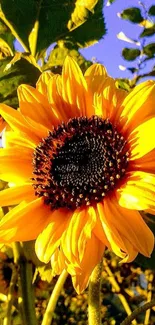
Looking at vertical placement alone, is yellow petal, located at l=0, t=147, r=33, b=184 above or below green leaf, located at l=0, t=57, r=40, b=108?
below

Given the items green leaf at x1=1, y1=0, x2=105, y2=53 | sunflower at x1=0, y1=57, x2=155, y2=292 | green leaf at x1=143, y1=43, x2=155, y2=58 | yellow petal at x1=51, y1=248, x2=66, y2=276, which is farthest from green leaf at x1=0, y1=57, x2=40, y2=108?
green leaf at x1=143, y1=43, x2=155, y2=58

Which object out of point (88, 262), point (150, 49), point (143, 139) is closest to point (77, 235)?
point (88, 262)

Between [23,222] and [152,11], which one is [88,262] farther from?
[152,11]

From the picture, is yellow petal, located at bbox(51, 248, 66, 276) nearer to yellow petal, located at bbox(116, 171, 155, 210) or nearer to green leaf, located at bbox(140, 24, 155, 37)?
yellow petal, located at bbox(116, 171, 155, 210)

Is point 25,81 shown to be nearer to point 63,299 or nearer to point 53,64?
point 53,64

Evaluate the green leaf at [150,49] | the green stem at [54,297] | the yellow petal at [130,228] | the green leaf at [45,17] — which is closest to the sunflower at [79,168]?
the yellow petal at [130,228]
